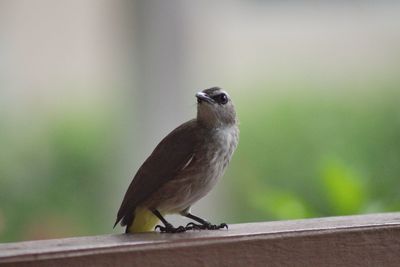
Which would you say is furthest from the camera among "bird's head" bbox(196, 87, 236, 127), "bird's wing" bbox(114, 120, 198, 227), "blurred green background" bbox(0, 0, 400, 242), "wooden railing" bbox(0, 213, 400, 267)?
"blurred green background" bbox(0, 0, 400, 242)

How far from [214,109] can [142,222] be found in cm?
38

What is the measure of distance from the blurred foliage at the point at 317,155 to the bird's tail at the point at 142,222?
1.17 ft

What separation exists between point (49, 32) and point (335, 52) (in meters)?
1.29

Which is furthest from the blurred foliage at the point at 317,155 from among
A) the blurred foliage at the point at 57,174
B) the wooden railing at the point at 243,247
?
the blurred foliage at the point at 57,174

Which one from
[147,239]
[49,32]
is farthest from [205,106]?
[49,32]

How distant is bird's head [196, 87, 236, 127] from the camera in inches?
93.4

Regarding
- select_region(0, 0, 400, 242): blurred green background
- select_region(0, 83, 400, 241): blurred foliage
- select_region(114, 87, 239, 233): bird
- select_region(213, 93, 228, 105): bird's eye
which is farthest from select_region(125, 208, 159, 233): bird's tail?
select_region(0, 0, 400, 242): blurred green background

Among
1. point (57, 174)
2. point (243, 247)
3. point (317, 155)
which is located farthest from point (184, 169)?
point (57, 174)

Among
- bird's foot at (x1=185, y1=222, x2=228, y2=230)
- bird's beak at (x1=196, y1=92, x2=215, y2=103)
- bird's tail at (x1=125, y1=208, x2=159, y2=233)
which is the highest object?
bird's beak at (x1=196, y1=92, x2=215, y2=103)

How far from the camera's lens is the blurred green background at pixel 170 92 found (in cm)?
338

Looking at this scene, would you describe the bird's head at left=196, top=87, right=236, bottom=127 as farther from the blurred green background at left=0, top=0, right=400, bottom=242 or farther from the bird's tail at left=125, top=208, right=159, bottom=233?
the blurred green background at left=0, top=0, right=400, bottom=242

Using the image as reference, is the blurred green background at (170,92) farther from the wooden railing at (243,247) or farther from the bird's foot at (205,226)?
the wooden railing at (243,247)

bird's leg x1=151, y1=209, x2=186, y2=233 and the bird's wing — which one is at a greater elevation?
the bird's wing

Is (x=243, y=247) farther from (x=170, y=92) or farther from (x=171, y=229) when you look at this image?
(x=170, y=92)
